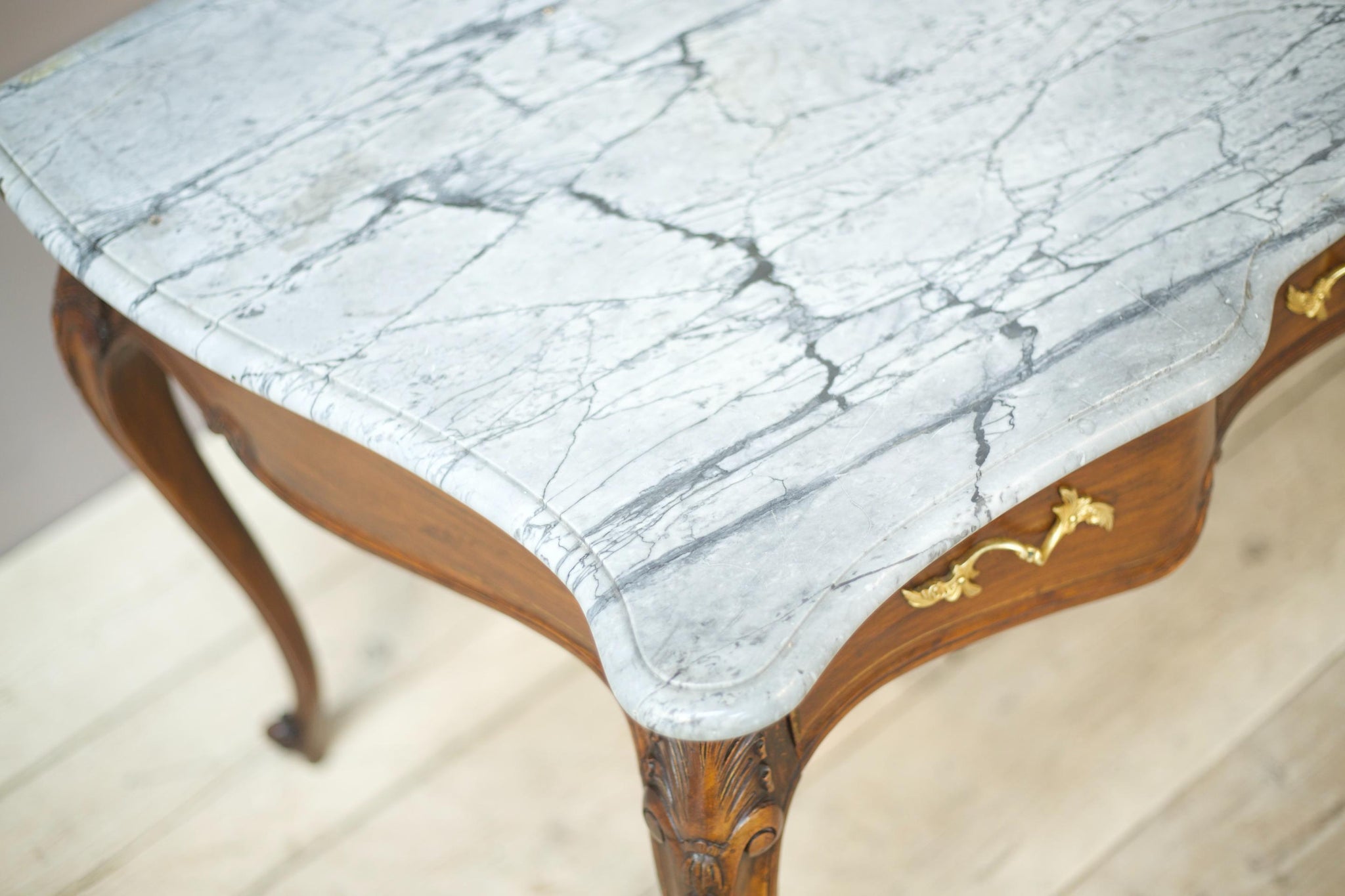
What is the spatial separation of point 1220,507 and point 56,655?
4.45ft

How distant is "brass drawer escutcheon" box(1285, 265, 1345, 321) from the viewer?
0.66 m

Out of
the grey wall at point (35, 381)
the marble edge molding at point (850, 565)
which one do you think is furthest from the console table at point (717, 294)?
the grey wall at point (35, 381)

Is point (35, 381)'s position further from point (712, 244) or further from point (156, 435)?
point (712, 244)

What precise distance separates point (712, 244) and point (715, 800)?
0.98 feet

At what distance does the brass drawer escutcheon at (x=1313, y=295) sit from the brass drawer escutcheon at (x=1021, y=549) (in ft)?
0.57

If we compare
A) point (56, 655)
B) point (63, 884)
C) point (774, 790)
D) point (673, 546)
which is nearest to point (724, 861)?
point (774, 790)

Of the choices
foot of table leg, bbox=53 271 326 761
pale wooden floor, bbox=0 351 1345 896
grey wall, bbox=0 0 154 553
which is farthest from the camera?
grey wall, bbox=0 0 154 553

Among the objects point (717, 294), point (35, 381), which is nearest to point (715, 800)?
point (717, 294)

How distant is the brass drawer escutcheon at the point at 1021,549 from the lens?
576mm

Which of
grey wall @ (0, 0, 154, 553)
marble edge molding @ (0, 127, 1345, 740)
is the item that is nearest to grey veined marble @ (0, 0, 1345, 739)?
marble edge molding @ (0, 127, 1345, 740)

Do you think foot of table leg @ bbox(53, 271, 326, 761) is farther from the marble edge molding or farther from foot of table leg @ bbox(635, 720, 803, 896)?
foot of table leg @ bbox(635, 720, 803, 896)

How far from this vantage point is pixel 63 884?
3.74 ft

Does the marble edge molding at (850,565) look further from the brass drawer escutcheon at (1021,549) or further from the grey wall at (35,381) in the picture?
the grey wall at (35,381)

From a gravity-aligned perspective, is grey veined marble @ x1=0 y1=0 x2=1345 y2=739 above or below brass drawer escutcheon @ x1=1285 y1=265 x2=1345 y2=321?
above
